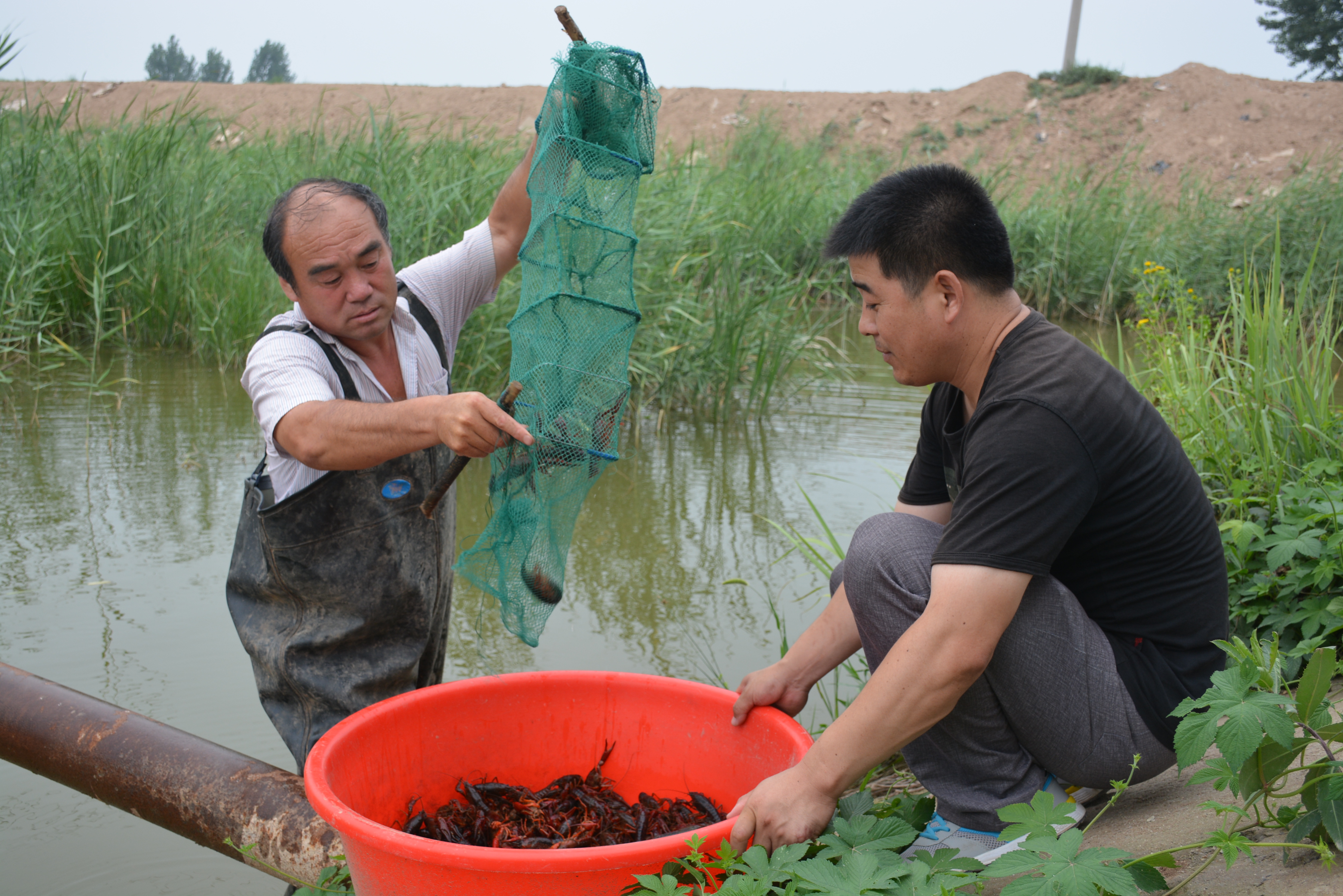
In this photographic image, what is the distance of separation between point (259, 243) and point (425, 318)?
16.5 feet

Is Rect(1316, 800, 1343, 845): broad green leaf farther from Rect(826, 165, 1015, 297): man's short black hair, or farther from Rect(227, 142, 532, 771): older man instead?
Rect(227, 142, 532, 771): older man

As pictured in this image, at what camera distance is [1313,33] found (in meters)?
31.8

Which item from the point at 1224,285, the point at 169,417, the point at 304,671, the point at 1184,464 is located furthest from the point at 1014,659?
the point at 1224,285

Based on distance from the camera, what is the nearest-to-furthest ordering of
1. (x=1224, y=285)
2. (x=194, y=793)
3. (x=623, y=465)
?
(x=194, y=793), (x=623, y=465), (x=1224, y=285)

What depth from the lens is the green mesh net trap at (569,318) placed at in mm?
2078

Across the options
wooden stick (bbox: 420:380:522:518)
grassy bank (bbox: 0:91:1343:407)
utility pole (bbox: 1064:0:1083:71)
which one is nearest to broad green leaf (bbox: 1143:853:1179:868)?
wooden stick (bbox: 420:380:522:518)

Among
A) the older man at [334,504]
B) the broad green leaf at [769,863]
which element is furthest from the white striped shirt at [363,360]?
the broad green leaf at [769,863]

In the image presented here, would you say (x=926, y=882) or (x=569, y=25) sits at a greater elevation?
(x=569, y=25)

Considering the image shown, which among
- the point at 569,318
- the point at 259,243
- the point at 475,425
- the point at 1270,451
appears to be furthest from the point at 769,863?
the point at 259,243

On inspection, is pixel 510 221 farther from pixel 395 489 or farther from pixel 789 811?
pixel 789 811

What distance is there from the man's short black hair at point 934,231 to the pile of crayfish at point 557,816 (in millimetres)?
1125

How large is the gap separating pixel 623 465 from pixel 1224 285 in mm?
6948

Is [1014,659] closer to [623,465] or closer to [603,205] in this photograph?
[603,205]

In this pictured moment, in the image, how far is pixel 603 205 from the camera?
7.22ft
